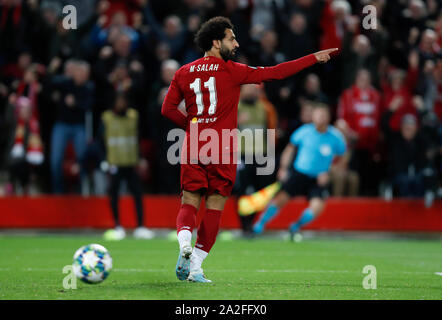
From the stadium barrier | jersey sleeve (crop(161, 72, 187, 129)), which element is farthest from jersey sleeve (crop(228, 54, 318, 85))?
the stadium barrier

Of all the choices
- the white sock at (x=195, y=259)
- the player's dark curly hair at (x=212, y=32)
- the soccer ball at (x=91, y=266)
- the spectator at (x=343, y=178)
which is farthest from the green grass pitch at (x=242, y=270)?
the player's dark curly hair at (x=212, y=32)

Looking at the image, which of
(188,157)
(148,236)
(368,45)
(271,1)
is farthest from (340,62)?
(188,157)

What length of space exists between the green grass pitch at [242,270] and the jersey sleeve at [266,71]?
191cm

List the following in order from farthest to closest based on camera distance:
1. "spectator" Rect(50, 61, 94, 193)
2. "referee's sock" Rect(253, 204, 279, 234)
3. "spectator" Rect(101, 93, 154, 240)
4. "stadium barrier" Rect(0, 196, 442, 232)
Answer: "stadium barrier" Rect(0, 196, 442, 232) < "spectator" Rect(50, 61, 94, 193) < "spectator" Rect(101, 93, 154, 240) < "referee's sock" Rect(253, 204, 279, 234)

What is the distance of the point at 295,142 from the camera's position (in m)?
14.4

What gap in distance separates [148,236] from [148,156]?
240 centimetres

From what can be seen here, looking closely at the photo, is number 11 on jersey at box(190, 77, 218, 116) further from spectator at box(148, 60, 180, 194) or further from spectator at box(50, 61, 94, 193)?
spectator at box(50, 61, 94, 193)

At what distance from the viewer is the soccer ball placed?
692 centimetres

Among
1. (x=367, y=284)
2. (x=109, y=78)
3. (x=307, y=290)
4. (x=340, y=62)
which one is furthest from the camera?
(x=340, y=62)

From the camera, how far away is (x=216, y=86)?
7.54 m

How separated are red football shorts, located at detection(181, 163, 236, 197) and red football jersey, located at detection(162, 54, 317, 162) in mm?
163

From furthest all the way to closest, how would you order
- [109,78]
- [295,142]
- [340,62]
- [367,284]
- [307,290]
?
[340,62] → [109,78] → [295,142] → [367,284] → [307,290]

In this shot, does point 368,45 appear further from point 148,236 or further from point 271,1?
point 148,236

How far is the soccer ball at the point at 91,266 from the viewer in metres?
6.92
